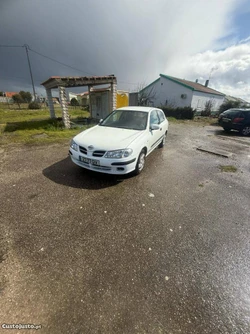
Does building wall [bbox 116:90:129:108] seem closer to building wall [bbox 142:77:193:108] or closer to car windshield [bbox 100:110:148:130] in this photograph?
building wall [bbox 142:77:193:108]

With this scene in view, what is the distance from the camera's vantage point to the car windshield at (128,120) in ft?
14.4

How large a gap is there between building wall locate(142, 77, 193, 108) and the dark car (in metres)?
10.7

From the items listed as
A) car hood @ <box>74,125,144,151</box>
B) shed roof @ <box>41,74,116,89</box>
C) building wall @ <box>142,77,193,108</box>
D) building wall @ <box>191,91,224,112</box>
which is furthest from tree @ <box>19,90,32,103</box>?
car hood @ <box>74,125,144,151</box>

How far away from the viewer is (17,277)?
5.79 feet

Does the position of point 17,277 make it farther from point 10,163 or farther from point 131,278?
point 10,163

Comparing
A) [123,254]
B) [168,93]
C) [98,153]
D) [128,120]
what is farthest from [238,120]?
[168,93]

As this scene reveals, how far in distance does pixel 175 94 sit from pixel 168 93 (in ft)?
3.33

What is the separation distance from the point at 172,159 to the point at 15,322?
17.0 feet

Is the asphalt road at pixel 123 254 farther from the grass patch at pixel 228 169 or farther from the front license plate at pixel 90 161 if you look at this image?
the grass patch at pixel 228 169

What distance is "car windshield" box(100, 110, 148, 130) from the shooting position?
439cm

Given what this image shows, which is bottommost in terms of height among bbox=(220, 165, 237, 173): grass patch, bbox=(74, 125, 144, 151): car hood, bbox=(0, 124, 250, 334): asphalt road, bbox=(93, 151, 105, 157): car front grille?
bbox=(0, 124, 250, 334): asphalt road

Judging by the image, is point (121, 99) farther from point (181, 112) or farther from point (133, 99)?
point (181, 112)

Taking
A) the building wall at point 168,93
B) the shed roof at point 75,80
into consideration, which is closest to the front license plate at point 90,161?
the shed roof at point 75,80

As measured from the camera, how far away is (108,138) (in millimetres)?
3658
